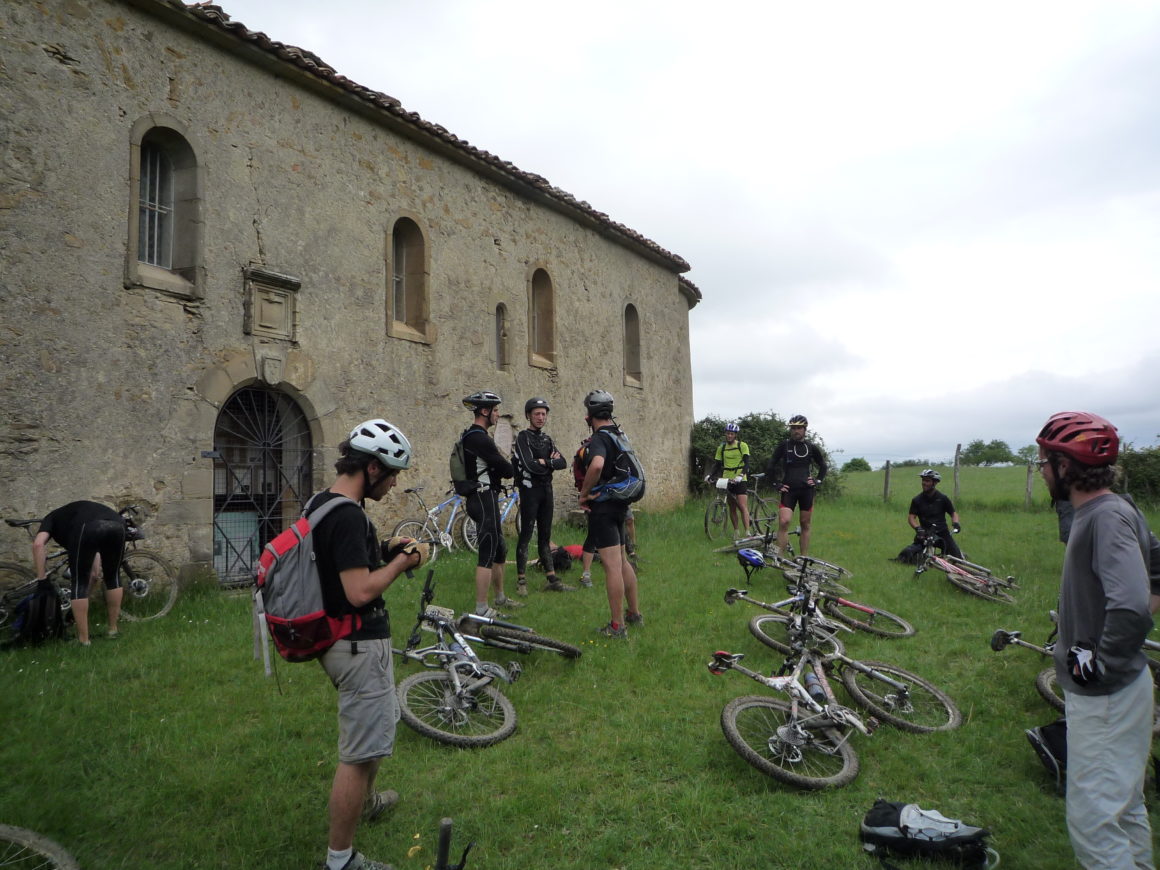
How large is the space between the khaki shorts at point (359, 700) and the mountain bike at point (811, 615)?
2.89m

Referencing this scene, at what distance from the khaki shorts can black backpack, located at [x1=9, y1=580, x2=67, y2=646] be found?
480 cm

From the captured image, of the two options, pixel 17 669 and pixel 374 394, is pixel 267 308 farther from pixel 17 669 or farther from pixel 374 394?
pixel 17 669

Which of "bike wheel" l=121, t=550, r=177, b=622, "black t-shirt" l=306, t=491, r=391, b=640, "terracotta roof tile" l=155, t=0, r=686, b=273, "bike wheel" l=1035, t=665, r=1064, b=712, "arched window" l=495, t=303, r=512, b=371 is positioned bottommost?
"bike wheel" l=1035, t=665, r=1064, b=712

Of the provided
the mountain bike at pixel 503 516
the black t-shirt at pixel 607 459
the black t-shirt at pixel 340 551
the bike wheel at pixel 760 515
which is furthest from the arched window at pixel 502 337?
the black t-shirt at pixel 340 551

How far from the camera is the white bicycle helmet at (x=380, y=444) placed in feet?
10.5

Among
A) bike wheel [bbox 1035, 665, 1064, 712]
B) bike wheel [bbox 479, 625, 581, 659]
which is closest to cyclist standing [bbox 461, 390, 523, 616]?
bike wheel [bbox 479, 625, 581, 659]

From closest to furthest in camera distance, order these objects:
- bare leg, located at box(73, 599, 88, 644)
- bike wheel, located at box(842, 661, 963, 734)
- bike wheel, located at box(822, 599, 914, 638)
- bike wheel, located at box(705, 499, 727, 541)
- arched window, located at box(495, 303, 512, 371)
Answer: bike wheel, located at box(842, 661, 963, 734) < bare leg, located at box(73, 599, 88, 644) < bike wheel, located at box(822, 599, 914, 638) < bike wheel, located at box(705, 499, 727, 541) < arched window, located at box(495, 303, 512, 371)

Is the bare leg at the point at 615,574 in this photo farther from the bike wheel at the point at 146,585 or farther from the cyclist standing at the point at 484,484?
the bike wheel at the point at 146,585

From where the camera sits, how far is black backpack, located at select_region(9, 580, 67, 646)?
6289mm

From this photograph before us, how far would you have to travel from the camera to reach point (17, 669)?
227 inches

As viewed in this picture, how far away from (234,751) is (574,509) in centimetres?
1009

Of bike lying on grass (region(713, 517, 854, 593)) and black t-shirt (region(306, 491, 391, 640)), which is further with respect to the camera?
bike lying on grass (region(713, 517, 854, 593))

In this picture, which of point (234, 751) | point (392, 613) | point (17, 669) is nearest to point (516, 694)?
point (234, 751)

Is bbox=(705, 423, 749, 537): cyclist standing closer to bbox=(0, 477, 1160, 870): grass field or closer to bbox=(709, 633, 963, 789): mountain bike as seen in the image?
bbox=(0, 477, 1160, 870): grass field
